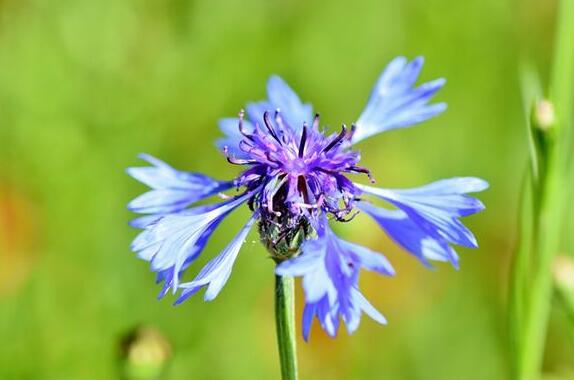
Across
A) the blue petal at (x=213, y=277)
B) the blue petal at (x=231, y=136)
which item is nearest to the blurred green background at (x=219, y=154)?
the blue petal at (x=231, y=136)

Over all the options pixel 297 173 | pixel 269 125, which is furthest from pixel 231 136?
pixel 297 173

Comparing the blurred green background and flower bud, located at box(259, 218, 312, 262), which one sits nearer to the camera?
flower bud, located at box(259, 218, 312, 262)

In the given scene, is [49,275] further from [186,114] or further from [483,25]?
[483,25]

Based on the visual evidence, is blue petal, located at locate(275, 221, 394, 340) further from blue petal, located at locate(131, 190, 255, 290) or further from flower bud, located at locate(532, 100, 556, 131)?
flower bud, located at locate(532, 100, 556, 131)

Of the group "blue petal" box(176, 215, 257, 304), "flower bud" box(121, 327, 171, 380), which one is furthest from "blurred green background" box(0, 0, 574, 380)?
"blue petal" box(176, 215, 257, 304)

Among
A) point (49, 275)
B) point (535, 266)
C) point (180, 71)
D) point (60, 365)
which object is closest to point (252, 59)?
point (180, 71)

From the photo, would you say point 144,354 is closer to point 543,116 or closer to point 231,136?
point 231,136
